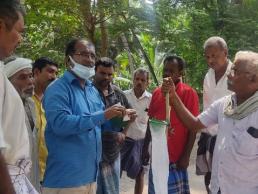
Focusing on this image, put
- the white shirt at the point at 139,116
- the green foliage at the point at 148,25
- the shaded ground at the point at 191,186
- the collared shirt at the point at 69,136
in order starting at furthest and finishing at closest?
1. the green foliage at the point at 148,25
2. the shaded ground at the point at 191,186
3. the white shirt at the point at 139,116
4. the collared shirt at the point at 69,136

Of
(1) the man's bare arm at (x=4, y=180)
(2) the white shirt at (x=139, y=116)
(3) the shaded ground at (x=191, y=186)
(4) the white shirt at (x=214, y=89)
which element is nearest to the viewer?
(1) the man's bare arm at (x=4, y=180)

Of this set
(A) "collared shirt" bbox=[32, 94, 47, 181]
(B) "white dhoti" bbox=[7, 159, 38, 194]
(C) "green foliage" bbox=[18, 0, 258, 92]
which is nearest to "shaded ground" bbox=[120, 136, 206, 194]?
(A) "collared shirt" bbox=[32, 94, 47, 181]

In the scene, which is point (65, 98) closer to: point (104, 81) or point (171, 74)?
point (104, 81)

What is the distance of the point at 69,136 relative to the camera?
3.16 metres

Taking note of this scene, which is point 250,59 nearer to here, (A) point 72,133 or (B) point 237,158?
(B) point 237,158

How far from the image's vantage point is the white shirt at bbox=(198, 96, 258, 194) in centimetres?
287

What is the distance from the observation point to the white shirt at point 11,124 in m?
1.82

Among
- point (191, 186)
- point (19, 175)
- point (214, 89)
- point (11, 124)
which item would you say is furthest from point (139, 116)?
point (11, 124)

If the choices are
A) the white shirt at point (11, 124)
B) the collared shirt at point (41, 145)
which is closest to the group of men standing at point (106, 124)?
the collared shirt at point (41, 145)

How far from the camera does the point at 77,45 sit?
3363 millimetres

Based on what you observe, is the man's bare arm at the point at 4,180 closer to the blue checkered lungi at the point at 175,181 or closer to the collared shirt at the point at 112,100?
the collared shirt at the point at 112,100

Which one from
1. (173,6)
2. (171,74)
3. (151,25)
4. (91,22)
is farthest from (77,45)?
(173,6)

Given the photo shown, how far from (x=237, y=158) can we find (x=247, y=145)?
127mm

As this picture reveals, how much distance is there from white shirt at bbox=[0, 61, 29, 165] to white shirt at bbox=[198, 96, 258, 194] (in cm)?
157
